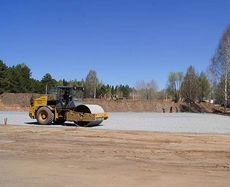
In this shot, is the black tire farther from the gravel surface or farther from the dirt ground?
the dirt ground

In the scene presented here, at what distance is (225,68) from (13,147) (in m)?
44.5

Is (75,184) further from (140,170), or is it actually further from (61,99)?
(61,99)

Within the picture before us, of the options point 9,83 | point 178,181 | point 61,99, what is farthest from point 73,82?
point 178,181

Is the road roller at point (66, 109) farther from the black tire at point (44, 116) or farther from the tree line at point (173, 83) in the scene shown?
the tree line at point (173, 83)

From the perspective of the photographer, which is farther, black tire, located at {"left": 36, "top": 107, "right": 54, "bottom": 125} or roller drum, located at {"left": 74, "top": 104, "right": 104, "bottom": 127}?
black tire, located at {"left": 36, "top": 107, "right": 54, "bottom": 125}

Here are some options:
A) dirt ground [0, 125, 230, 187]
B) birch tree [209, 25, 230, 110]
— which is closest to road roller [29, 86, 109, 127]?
dirt ground [0, 125, 230, 187]

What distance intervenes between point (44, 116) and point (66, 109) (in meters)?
1.70

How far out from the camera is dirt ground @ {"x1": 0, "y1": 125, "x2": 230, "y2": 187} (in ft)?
28.0

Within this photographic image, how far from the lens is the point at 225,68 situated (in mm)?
53938

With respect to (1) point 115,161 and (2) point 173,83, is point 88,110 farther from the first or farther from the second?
(2) point 173,83

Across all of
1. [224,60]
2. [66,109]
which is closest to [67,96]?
[66,109]

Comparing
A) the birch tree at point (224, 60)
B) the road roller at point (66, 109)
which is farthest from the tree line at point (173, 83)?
the road roller at point (66, 109)

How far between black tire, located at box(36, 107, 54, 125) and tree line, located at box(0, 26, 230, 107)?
66.8 feet

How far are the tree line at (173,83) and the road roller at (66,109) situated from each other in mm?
20019
